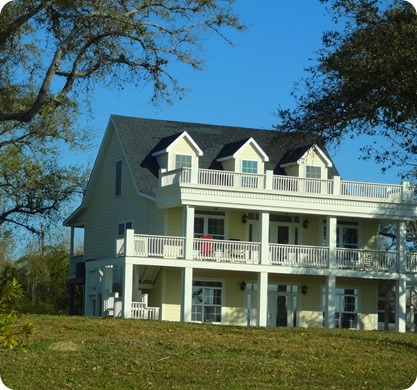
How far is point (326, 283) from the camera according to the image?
37.8m

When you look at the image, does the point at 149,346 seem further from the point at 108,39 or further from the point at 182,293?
the point at 182,293

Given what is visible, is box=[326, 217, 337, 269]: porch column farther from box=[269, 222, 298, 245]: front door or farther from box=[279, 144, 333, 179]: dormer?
box=[279, 144, 333, 179]: dormer

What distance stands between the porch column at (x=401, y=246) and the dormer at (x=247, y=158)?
5.61 meters

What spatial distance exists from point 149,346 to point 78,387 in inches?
171

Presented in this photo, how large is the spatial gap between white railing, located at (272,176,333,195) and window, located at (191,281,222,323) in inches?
170

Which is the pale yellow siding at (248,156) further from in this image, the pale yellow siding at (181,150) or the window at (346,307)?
the window at (346,307)

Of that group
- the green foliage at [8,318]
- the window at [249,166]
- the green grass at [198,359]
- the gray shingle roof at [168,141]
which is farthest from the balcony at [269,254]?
the green foliage at [8,318]

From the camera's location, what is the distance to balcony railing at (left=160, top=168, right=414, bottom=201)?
36.1 meters

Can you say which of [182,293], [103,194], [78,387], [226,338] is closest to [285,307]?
[182,293]

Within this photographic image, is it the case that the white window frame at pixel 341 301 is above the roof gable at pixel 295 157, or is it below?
below

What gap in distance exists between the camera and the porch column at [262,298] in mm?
35625

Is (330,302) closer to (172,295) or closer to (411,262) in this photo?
(411,262)

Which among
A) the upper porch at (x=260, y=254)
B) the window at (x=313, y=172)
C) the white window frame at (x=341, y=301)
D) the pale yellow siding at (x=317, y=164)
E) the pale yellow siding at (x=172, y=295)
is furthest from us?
the window at (x=313, y=172)

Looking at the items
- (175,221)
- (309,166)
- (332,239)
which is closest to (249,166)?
(309,166)
